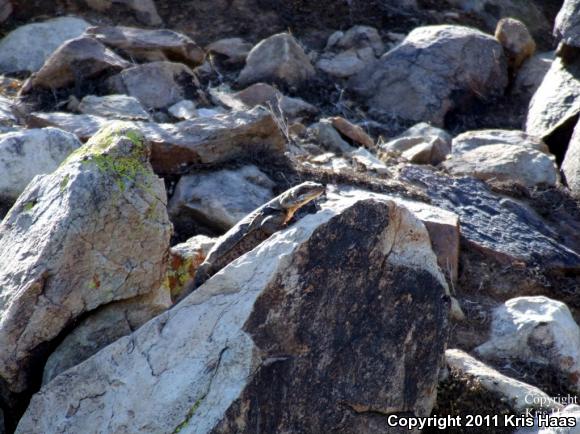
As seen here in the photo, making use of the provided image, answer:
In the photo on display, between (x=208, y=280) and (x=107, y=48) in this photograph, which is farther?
(x=107, y=48)

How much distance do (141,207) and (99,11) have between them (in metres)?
8.06

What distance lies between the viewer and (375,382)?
14.9 feet

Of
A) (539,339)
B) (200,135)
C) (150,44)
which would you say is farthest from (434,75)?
(539,339)

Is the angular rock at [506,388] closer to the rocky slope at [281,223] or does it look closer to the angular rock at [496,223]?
the rocky slope at [281,223]

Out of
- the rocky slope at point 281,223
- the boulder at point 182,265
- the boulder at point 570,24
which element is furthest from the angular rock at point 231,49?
the boulder at point 182,265

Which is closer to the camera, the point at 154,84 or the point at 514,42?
the point at 154,84

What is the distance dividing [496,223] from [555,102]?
107 inches

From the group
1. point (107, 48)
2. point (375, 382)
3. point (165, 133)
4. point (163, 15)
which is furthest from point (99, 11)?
point (375, 382)

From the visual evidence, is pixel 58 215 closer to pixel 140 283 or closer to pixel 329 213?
pixel 140 283

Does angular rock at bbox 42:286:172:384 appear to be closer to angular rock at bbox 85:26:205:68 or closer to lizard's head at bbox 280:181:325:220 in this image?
lizard's head at bbox 280:181:325:220

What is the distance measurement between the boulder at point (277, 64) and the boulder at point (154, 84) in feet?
3.97

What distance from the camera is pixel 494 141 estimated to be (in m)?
9.71

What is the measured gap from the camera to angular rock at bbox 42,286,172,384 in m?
4.80

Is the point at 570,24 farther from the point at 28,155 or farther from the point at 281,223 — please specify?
the point at 281,223
